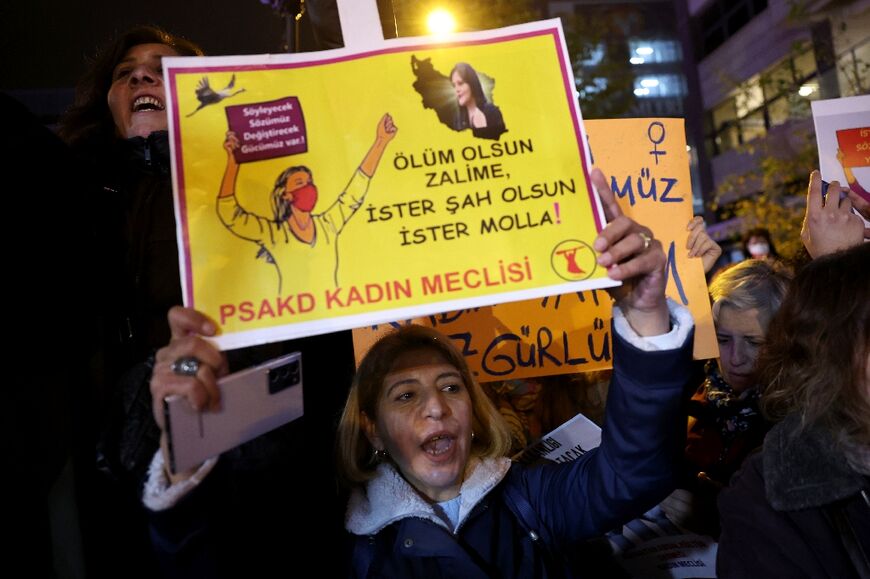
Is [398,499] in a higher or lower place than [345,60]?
lower

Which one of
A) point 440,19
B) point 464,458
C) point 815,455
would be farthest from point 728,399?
point 440,19

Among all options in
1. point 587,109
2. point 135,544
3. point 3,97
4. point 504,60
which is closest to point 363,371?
point 135,544

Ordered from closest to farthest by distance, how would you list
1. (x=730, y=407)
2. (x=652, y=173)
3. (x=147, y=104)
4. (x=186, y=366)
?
(x=186, y=366)
(x=147, y=104)
(x=652, y=173)
(x=730, y=407)

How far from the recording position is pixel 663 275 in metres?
1.53

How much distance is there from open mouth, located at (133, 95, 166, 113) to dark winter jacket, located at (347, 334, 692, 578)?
45.0 inches

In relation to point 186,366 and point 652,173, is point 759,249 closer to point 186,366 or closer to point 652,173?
point 652,173

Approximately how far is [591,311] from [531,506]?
0.71 m

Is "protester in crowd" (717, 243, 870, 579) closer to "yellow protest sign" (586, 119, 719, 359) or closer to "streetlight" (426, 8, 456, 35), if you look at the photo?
"yellow protest sign" (586, 119, 719, 359)

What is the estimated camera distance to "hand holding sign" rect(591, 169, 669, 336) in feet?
4.70

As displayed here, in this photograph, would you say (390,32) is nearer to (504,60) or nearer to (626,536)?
(504,60)

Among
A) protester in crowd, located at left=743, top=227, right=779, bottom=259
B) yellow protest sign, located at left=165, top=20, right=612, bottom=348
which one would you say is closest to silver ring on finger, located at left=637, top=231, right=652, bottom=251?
yellow protest sign, located at left=165, top=20, right=612, bottom=348

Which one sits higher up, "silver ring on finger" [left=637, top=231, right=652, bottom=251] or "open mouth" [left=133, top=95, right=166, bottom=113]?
"open mouth" [left=133, top=95, right=166, bottom=113]

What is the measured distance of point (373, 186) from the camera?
1.43 m

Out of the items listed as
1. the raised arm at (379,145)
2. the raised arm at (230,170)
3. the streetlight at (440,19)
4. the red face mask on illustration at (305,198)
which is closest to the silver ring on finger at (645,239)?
the raised arm at (379,145)
